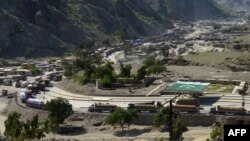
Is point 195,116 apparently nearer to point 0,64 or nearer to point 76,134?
point 76,134

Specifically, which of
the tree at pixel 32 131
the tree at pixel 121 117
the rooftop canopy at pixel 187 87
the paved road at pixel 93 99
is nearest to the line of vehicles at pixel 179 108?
the paved road at pixel 93 99

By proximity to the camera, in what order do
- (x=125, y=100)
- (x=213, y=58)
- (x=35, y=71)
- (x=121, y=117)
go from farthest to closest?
(x=213, y=58)
(x=35, y=71)
(x=125, y=100)
(x=121, y=117)

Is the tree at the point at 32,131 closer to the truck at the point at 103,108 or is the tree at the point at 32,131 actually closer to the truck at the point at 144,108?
the truck at the point at 103,108

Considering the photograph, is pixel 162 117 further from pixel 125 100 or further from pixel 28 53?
pixel 28 53

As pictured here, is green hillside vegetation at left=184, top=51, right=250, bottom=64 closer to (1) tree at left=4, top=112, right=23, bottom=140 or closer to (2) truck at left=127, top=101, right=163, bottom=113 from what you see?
(2) truck at left=127, top=101, right=163, bottom=113

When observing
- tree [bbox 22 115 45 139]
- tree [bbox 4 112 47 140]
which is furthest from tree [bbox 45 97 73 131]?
tree [bbox 22 115 45 139]

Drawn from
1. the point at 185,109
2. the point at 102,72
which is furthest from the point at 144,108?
the point at 102,72

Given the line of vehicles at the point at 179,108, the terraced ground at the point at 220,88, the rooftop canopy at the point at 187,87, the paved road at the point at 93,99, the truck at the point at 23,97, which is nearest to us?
the line of vehicles at the point at 179,108
